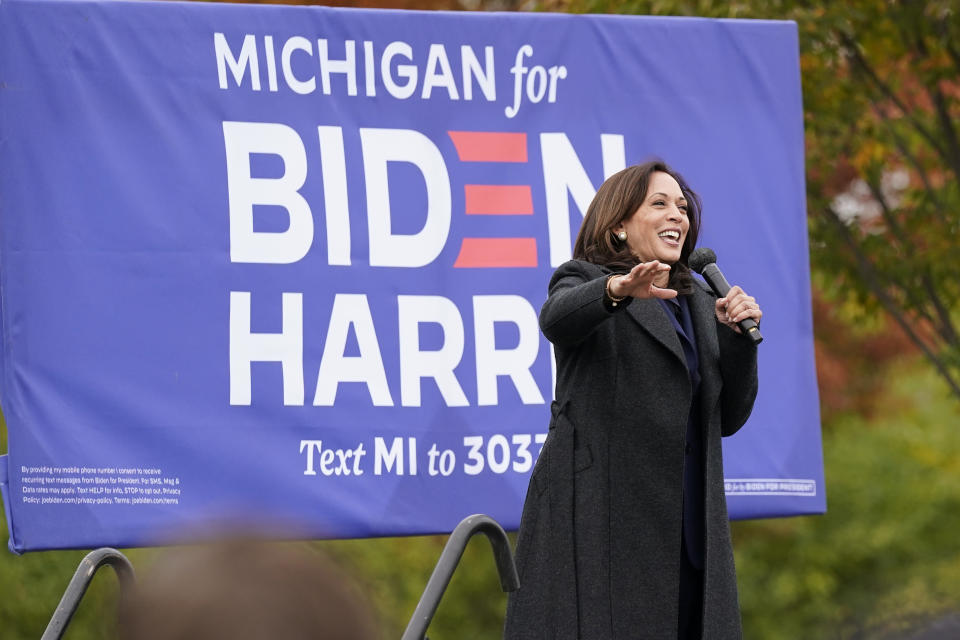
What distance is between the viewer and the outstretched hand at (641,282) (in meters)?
3.27

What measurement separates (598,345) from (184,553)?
8.24 feet

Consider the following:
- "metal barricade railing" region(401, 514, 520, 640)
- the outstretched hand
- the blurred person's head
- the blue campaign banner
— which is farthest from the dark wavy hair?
the blurred person's head

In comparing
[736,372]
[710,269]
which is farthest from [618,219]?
[736,372]

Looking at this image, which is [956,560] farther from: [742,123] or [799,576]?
[742,123]

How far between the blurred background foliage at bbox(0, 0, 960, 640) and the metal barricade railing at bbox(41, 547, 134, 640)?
2.36 meters

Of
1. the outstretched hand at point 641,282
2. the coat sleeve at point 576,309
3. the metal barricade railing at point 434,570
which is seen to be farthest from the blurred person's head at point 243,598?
the coat sleeve at point 576,309

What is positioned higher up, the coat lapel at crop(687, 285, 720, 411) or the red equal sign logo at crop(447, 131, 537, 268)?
the red equal sign logo at crop(447, 131, 537, 268)

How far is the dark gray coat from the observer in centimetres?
367

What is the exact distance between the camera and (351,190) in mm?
5090

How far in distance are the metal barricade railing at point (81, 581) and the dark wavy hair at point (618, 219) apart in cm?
144

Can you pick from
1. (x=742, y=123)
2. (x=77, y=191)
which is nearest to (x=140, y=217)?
(x=77, y=191)

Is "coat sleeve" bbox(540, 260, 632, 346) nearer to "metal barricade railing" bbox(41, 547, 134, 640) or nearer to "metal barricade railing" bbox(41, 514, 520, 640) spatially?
"metal barricade railing" bbox(41, 514, 520, 640)

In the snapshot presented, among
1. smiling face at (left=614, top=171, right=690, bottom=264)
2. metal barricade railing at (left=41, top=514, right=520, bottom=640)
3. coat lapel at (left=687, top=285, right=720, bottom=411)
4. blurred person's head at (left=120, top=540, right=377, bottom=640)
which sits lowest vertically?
metal barricade railing at (left=41, top=514, right=520, bottom=640)

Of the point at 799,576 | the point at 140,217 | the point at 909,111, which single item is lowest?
the point at 799,576
